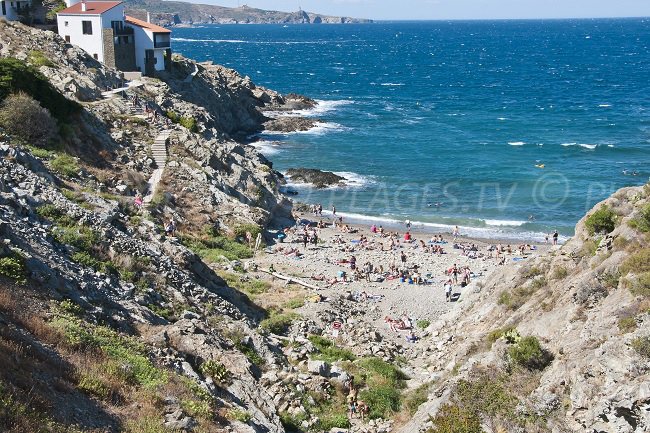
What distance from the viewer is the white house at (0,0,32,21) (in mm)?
58125

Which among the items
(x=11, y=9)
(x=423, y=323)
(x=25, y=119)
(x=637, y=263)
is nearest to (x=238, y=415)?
(x=637, y=263)

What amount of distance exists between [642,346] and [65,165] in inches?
1042

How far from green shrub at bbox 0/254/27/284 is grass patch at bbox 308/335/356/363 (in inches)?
414

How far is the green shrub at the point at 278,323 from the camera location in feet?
85.8

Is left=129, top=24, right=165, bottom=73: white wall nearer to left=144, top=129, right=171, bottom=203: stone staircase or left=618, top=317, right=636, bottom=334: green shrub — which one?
left=144, top=129, right=171, bottom=203: stone staircase

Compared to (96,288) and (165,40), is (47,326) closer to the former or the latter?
(96,288)

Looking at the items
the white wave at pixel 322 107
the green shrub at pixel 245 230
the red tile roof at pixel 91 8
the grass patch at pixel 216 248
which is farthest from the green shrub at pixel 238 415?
the white wave at pixel 322 107

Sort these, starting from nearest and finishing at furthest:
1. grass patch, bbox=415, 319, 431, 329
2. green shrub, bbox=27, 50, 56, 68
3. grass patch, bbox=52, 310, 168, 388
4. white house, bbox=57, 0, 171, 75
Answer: grass patch, bbox=52, 310, 168, 388
grass patch, bbox=415, 319, 431, 329
green shrub, bbox=27, 50, 56, 68
white house, bbox=57, 0, 171, 75

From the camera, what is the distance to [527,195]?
57844 millimetres

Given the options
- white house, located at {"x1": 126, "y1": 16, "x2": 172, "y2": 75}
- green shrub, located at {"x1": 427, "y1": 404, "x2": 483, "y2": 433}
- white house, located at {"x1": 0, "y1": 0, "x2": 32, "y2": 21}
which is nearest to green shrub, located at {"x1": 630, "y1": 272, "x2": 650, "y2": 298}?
green shrub, located at {"x1": 427, "y1": 404, "x2": 483, "y2": 433}

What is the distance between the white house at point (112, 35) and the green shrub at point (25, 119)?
26824mm

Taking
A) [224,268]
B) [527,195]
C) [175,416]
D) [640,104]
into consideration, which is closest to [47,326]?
[175,416]

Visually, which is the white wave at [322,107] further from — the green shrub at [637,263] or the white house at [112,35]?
the green shrub at [637,263]

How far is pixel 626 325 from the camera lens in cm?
1593
